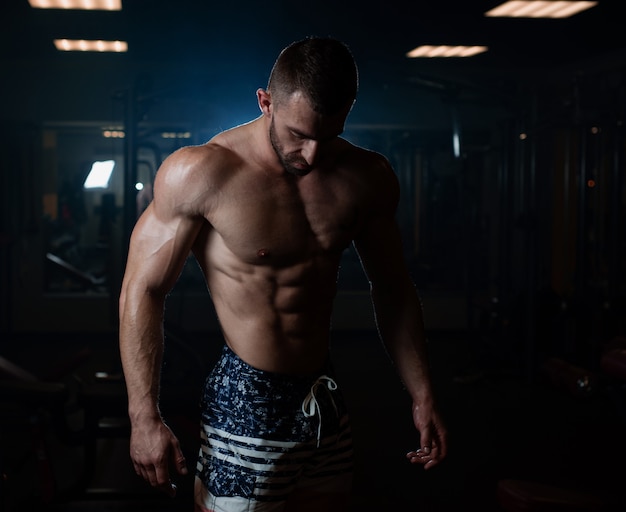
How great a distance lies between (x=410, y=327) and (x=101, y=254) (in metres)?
5.08

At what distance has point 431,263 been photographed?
20.3ft

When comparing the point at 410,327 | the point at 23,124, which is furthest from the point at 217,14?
the point at 410,327

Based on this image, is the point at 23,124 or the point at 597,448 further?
the point at 23,124

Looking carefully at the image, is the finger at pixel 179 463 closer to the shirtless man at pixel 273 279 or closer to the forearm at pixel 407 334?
the shirtless man at pixel 273 279

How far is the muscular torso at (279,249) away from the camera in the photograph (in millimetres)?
1233

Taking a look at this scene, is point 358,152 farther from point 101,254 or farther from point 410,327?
point 101,254

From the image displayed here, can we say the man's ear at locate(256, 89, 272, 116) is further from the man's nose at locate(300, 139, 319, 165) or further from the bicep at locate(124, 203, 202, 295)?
the bicep at locate(124, 203, 202, 295)

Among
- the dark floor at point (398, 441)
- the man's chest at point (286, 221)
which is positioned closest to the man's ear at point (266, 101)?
the man's chest at point (286, 221)

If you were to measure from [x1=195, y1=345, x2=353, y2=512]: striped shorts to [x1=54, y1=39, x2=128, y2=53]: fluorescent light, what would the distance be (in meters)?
4.58

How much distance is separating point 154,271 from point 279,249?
0.70ft

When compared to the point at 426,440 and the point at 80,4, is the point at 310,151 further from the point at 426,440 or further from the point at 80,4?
the point at 80,4

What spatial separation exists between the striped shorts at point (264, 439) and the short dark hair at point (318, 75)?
0.49 metres

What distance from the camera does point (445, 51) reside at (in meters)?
5.66

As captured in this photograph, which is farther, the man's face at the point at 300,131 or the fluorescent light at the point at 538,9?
the fluorescent light at the point at 538,9
